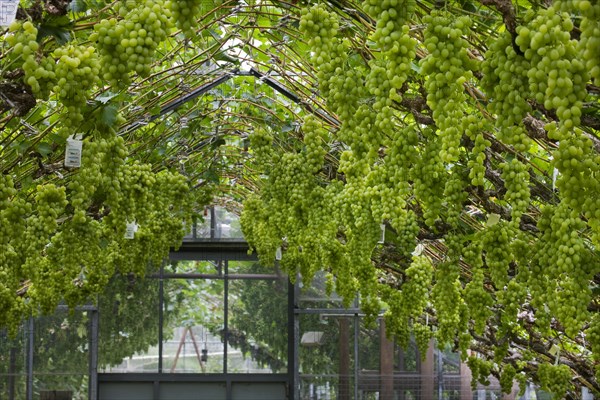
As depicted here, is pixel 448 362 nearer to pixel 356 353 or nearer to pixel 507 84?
pixel 356 353

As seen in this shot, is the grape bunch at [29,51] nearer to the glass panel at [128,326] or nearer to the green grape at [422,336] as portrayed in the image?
the green grape at [422,336]

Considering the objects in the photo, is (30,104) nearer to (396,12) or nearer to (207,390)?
(396,12)

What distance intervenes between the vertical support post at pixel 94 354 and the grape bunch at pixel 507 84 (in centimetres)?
1026

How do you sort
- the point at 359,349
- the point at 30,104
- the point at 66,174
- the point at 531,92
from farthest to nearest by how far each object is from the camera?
1. the point at 359,349
2. the point at 66,174
3. the point at 30,104
4. the point at 531,92

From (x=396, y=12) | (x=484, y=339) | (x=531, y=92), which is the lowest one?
(x=484, y=339)

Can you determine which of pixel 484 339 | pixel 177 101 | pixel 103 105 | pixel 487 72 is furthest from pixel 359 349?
pixel 487 72

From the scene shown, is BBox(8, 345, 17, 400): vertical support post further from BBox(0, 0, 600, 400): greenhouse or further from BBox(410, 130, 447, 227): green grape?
BBox(410, 130, 447, 227): green grape

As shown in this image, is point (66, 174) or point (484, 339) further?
point (484, 339)

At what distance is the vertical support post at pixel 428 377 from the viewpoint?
10641 millimetres

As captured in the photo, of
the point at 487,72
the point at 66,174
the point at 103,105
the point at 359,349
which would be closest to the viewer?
the point at 487,72

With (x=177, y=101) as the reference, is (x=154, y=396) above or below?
below

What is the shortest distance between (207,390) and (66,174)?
23.7 feet

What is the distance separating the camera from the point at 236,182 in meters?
9.05

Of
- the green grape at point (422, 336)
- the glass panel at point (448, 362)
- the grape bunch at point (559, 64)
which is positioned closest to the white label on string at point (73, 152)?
the grape bunch at point (559, 64)
